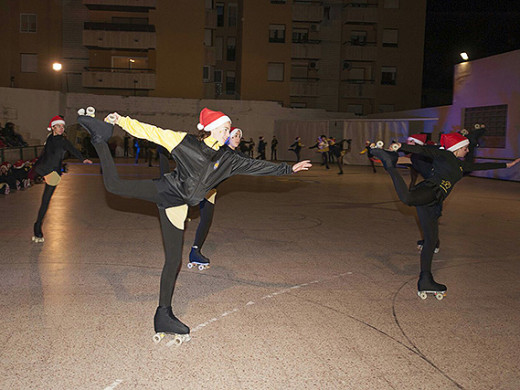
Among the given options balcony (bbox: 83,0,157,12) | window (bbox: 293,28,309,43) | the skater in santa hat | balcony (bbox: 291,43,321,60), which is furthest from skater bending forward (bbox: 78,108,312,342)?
window (bbox: 293,28,309,43)

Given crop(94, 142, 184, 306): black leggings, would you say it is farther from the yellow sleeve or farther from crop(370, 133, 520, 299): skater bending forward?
crop(370, 133, 520, 299): skater bending forward

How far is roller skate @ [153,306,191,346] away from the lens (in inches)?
171

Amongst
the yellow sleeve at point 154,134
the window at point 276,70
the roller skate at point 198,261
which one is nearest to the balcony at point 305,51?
the window at point 276,70

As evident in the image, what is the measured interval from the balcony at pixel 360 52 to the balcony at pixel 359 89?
190 cm

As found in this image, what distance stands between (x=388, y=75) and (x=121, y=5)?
22.3 meters

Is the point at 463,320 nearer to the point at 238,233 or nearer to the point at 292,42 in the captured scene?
the point at 238,233

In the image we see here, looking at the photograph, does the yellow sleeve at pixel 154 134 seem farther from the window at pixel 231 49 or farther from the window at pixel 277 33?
the window at pixel 231 49

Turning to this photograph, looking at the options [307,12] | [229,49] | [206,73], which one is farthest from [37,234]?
[229,49]

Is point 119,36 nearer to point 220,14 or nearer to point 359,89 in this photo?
point 220,14

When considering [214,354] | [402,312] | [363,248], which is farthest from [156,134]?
[363,248]

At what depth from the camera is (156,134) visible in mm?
4410

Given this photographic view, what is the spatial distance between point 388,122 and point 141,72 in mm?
19778

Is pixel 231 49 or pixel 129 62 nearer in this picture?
pixel 129 62

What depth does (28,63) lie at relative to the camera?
4025cm
